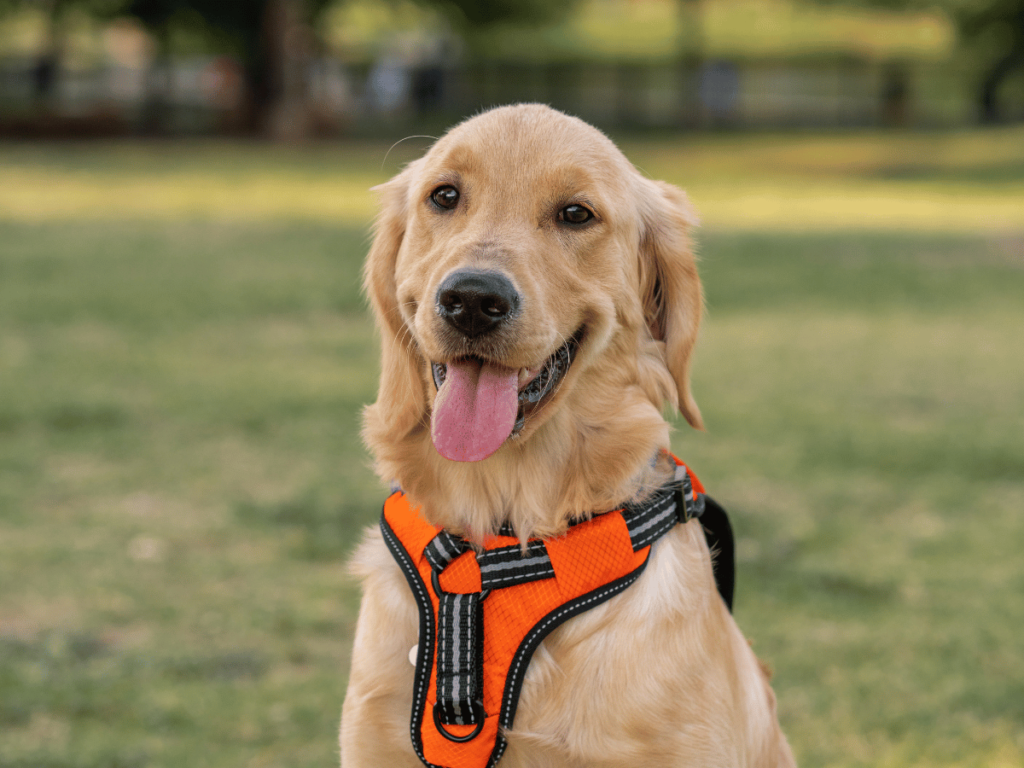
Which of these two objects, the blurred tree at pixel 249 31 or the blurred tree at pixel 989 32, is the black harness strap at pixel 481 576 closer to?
the blurred tree at pixel 249 31

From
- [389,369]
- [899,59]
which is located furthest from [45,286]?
[899,59]

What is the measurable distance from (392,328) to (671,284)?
76 cm

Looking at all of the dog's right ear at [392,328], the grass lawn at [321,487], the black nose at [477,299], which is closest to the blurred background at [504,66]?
the grass lawn at [321,487]

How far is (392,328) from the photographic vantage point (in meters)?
3.11

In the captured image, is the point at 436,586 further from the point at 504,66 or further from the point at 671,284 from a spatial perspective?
the point at 504,66

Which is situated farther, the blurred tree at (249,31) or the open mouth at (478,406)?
the blurred tree at (249,31)

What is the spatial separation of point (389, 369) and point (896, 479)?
4.97m

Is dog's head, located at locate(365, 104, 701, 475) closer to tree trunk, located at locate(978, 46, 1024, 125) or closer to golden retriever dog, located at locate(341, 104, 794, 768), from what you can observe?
golden retriever dog, located at locate(341, 104, 794, 768)

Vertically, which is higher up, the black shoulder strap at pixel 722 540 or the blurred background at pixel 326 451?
the black shoulder strap at pixel 722 540

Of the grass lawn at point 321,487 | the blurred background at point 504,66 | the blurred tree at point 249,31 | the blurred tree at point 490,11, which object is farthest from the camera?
the blurred tree at point 490,11

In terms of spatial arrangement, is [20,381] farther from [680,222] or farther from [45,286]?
[680,222]

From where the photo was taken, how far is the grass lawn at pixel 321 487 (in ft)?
14.4

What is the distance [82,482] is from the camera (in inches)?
267

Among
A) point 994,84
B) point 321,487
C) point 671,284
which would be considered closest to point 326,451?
point 321,487
